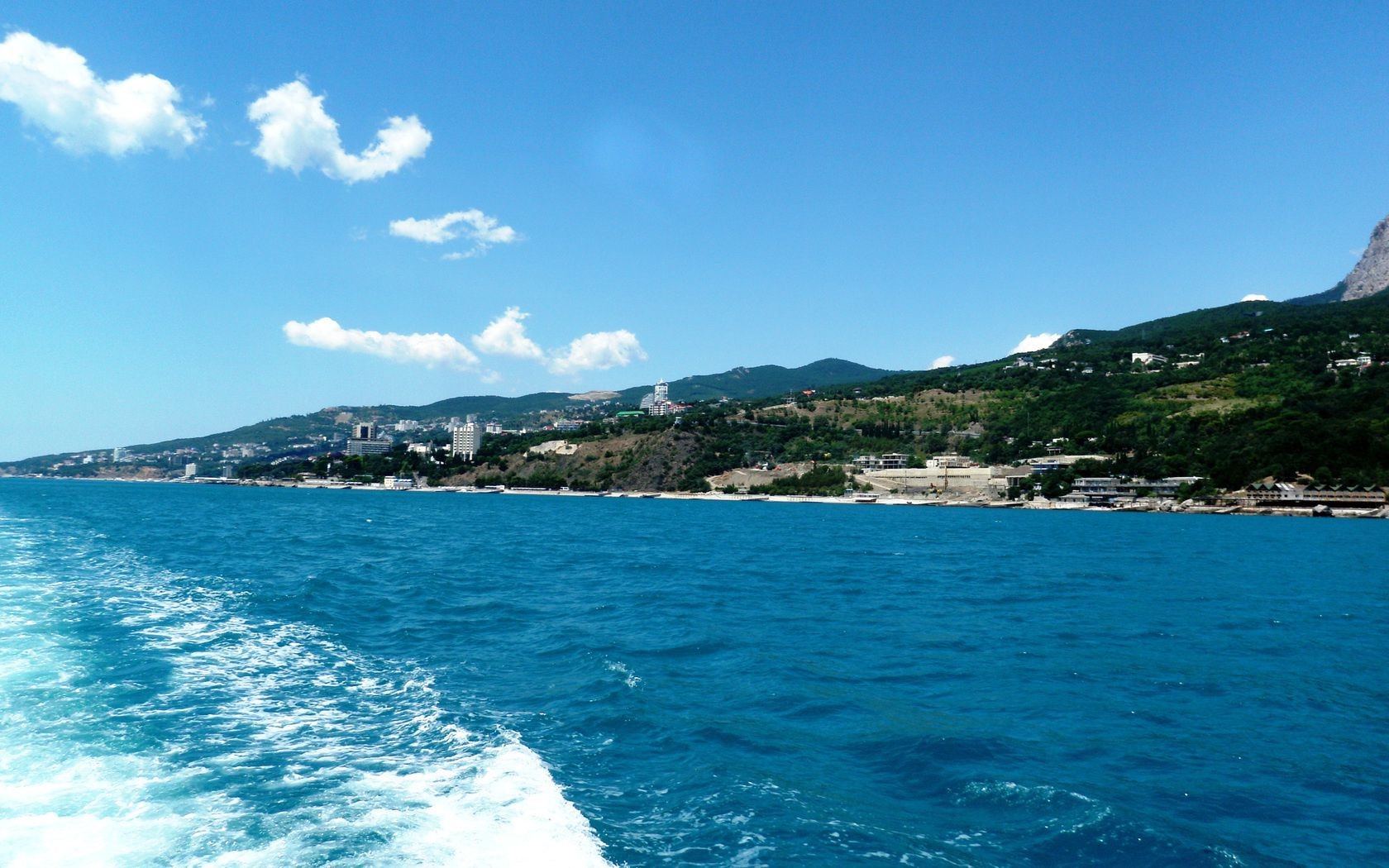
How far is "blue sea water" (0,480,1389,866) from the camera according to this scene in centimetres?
825

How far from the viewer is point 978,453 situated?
477 ft

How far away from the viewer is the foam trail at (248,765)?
25.9 feet

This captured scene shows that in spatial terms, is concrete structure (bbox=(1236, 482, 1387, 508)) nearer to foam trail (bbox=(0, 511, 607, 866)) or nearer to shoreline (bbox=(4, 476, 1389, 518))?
shoreline (bbox=(4, 476, 1389, 518))

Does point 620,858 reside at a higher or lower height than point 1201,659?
higher

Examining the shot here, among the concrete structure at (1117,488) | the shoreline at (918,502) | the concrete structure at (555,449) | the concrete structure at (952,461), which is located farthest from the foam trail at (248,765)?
the concrete structure at (555,449)

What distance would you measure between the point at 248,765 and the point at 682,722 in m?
5.85

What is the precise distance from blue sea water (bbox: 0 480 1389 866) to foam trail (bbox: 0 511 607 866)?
5cm

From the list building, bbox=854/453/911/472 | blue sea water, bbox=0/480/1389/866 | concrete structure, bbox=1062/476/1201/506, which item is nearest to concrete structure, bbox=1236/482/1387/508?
concrete structure, bbox=1062/476/1201/506

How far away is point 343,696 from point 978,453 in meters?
144

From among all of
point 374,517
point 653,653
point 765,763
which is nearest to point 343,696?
point 653,653

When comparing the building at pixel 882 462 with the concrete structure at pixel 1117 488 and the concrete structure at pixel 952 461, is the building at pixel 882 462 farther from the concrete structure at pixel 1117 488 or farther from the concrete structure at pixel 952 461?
the concrete structure at pixel 1117 488

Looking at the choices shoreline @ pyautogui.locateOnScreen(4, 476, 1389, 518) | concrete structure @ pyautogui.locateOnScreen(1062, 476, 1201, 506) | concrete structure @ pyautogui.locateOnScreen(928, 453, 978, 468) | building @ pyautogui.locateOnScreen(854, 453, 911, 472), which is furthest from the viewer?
building @ pyautogui.locateOnScreen(854, 453, 911, 472)

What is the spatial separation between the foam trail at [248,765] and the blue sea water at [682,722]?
52 mm

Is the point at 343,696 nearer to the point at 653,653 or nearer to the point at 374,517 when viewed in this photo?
the point at 653,653
